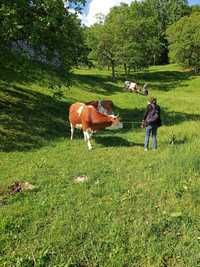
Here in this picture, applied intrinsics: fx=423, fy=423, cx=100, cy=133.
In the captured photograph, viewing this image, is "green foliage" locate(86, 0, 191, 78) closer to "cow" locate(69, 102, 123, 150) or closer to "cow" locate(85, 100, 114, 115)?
"cow" locate(85, 100, 114, 115)

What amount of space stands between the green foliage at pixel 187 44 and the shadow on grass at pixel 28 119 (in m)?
44.2

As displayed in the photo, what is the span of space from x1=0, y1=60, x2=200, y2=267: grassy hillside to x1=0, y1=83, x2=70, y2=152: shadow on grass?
9 cm

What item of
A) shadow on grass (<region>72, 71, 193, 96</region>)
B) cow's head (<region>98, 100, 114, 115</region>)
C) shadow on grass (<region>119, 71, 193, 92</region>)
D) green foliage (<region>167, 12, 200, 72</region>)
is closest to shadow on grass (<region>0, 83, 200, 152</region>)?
cow's head (<region>98, 100, 114, 115</region>)

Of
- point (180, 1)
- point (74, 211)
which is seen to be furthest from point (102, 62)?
point (180, 1)

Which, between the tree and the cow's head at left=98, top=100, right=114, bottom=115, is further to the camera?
the tree

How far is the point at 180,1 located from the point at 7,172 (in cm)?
11236

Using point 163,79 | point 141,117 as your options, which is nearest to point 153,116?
point 141,117

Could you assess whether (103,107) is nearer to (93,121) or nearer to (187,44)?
(93,121)

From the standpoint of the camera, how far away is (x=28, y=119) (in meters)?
23.4

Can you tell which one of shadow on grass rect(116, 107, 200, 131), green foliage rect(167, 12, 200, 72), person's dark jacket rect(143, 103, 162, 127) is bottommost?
shadow on grass rect(116, 107, 200, 131)

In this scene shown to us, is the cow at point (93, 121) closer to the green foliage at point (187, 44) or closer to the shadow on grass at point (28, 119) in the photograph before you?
the shadow on grass at point (28, 119)

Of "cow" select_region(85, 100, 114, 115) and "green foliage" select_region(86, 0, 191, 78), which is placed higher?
"green foliage" select_region(86, 0, 191, 78)

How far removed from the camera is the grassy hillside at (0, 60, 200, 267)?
29.6 ft

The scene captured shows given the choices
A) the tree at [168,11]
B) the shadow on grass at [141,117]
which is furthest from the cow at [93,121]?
the tree at [168,11]
